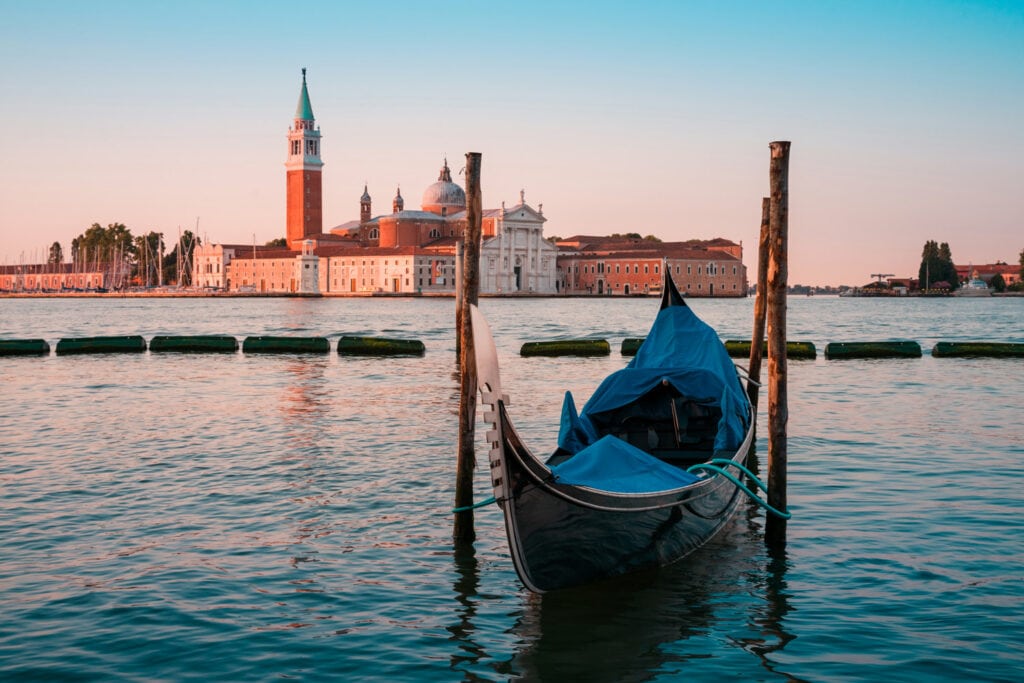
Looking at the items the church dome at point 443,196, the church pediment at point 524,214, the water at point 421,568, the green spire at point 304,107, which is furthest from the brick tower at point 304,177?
the water at point 421,568

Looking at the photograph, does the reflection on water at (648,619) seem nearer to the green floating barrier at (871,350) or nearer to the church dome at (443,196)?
the green floating barrier at (871,350)

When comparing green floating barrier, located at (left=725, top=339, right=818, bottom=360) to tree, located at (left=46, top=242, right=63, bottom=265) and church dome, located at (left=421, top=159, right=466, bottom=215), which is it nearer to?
church dome, located at (left=421, top=159, right=466, bottom=215)

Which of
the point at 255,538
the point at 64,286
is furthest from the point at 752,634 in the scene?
the point at 64,286

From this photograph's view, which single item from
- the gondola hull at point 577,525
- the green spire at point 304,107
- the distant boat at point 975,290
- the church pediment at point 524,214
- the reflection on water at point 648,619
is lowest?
the reflection on water at point 648,619

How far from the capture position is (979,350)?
2594 cm

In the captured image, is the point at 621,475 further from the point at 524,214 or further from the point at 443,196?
the point at 443,196

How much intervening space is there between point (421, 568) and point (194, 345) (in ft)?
71.7

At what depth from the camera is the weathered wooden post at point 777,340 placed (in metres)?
7.43

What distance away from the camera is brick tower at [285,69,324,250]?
108938 millimetres

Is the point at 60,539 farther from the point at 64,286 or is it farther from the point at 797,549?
the point at 64,286

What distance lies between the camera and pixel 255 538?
25.8 ft

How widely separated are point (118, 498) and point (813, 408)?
1024cm

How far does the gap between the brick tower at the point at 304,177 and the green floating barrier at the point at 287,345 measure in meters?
83.7

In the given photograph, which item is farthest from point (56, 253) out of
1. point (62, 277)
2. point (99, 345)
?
point (99, 345)
